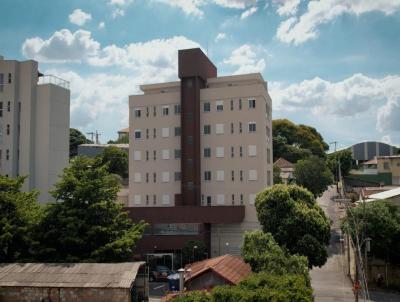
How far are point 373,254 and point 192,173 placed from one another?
21724mm

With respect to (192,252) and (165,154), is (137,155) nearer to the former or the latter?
(165,154)

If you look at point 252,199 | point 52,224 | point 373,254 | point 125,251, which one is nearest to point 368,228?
point 373,254

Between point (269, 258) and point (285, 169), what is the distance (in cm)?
5848

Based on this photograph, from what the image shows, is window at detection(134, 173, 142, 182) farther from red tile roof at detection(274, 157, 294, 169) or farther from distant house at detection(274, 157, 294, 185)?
red tile roof at detection(274, 157, 294, 169)

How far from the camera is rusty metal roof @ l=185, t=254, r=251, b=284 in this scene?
3262 cm

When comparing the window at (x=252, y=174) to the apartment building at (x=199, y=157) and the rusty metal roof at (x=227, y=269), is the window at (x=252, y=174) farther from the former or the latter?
the rusty metal roof at (x=227, y=269)

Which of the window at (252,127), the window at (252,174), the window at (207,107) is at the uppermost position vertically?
the window at (207,107)

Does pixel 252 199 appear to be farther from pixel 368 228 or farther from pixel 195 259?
pixel 368 228

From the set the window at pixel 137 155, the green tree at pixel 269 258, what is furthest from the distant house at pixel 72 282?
the window at pixel 137 155

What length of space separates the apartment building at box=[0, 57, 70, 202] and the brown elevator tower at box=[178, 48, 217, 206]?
16.0 metres

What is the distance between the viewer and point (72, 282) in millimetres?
28734

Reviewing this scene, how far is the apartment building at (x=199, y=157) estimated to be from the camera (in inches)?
1994

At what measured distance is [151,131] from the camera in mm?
58156

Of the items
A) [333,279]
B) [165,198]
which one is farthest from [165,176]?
[333,279]
